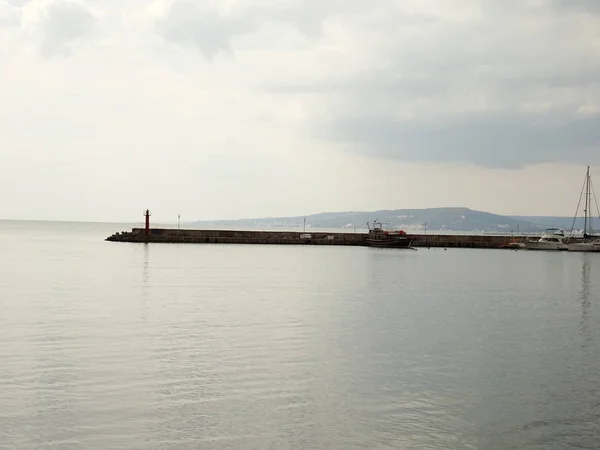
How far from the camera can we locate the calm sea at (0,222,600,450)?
1141 cm

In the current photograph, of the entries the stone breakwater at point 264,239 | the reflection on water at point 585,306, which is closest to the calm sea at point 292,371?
the reflection on water at point 585,306

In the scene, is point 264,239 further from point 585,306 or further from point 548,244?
point 585,306

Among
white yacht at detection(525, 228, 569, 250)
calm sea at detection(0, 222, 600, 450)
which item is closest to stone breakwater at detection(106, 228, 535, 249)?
white yacht at detection(525, 228, 569, 250)

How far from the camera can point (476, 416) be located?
12.7 meters

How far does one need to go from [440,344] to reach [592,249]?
95395 mm

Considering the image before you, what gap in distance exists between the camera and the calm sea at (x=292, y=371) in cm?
1141

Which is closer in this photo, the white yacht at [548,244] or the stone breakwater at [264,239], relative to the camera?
the stone breakwater at [264,239]

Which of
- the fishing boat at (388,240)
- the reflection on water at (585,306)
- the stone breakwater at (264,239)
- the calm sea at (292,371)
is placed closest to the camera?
the calm sea at (292,371)

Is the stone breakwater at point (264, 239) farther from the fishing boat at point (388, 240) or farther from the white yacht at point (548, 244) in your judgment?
the white yacht at point (548, 244)

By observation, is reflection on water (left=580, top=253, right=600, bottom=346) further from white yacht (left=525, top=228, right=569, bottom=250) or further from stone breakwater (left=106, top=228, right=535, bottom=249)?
stone breakwater (left=106, top=228, right=535, bottom=249)

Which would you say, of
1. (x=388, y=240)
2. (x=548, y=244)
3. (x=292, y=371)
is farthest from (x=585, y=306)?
(x=548, y=244)

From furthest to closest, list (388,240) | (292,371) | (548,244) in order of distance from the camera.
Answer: (548,244) < (388,240) < (292,371)

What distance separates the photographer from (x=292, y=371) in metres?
15.8

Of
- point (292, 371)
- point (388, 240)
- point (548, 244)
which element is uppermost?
point (388, 240)
